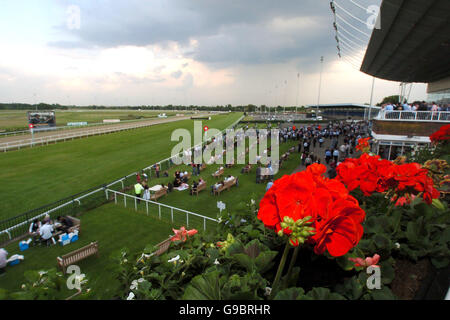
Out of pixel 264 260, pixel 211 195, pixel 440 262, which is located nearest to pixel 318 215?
pixel 264 260

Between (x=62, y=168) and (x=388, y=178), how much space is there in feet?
75.9

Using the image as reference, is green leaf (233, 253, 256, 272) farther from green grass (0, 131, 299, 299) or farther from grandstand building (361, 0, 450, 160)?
grandstand building (361, 0, 450, 160)

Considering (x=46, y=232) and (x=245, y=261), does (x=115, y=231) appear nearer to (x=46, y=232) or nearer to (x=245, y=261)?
(x=46, y=232)

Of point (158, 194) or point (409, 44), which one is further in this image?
Result: point (409, 44)

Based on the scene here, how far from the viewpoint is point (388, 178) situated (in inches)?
69.4

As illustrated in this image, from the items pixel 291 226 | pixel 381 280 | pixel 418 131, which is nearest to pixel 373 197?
pixel 381 280

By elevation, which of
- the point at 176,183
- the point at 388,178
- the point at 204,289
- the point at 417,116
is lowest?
the point at 176,183

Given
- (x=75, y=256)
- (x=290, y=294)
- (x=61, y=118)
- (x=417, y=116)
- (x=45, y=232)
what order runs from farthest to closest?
(x=61, y=118) → (x=417, y=116) → (x=45, y=232) → (x=75, y=256) → (x=290, y=294)

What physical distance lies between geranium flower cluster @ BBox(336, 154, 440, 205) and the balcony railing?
1467 cm

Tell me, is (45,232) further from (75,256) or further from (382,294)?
(382,294)

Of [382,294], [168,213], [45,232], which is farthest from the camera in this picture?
[168,213]

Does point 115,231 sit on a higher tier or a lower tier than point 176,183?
lower

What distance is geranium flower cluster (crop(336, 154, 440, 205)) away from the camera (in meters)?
1.70

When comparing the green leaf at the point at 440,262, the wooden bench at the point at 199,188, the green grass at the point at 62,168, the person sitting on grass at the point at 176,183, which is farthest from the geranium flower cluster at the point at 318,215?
the green grass at the point at 62,168
